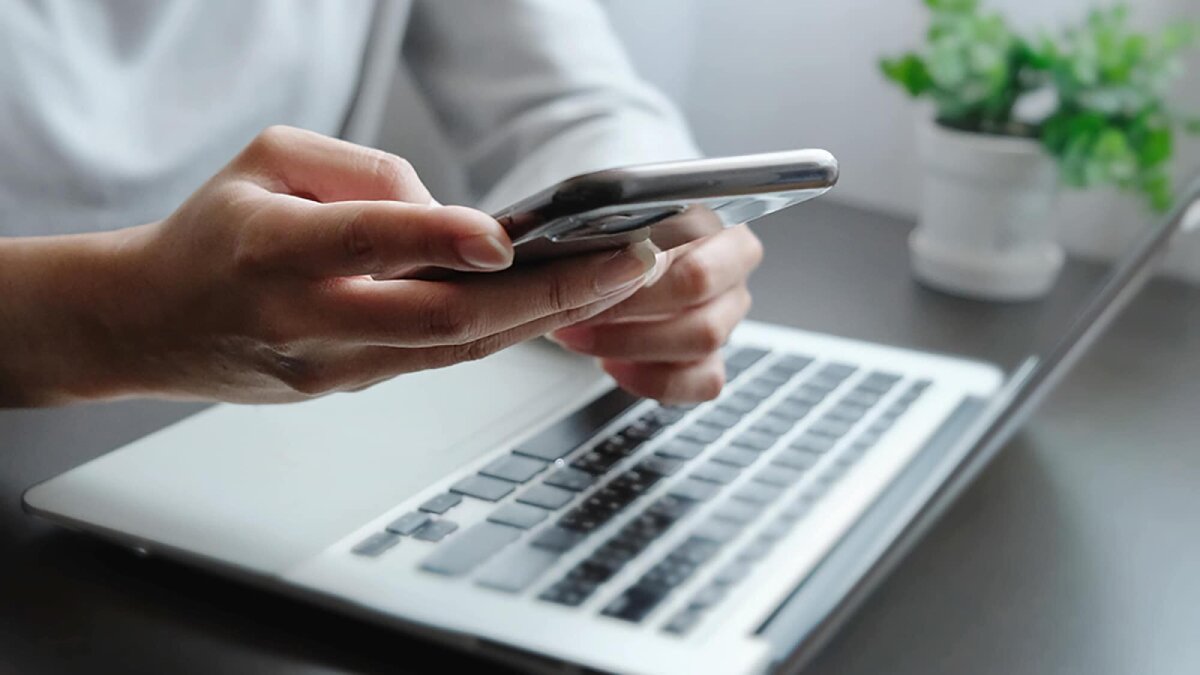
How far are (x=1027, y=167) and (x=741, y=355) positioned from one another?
35 centimetres

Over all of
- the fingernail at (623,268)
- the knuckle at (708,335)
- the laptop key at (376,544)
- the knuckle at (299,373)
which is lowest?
the laptop key at (376,544)

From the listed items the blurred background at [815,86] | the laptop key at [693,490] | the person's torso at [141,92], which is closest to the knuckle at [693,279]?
the laptop key at [693,490]

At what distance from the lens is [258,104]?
88 centimetres

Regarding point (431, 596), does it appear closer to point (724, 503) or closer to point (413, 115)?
point (724, 503)

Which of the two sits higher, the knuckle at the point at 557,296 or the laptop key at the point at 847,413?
the knuckle at the point at 557,296

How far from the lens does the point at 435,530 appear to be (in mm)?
491

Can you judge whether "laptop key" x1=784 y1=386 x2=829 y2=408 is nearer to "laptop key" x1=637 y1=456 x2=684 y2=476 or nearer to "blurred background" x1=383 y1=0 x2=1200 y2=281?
"laptop key" x1=637 y1=456 x2=684 y2=476

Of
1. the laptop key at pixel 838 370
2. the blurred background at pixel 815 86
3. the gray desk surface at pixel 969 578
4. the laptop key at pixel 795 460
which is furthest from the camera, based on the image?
the blurred background at pixel 815 86

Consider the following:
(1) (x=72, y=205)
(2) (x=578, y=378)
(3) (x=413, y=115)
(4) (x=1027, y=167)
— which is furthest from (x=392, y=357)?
(3) (x=413, y=115)

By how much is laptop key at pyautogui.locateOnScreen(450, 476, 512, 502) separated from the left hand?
0.10 metres

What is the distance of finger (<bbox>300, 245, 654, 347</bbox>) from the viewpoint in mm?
425

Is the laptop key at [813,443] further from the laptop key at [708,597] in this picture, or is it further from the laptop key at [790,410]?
the laptop key at [708,597]

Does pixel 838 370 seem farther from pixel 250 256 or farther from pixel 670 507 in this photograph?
pixel 250 256

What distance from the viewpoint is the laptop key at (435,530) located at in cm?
49
